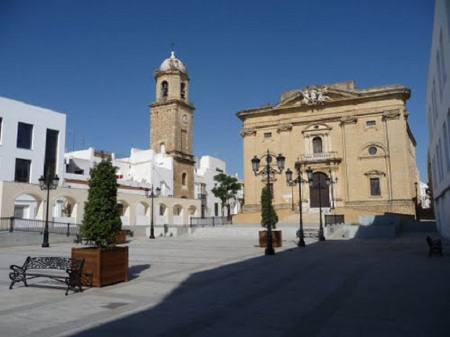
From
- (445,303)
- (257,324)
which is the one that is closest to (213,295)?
(257,324)

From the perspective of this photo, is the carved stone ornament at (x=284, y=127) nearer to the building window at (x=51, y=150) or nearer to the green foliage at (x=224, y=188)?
Answer: the green foliage at (x=224, y=188)

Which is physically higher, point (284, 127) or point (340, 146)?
point (284, 127)

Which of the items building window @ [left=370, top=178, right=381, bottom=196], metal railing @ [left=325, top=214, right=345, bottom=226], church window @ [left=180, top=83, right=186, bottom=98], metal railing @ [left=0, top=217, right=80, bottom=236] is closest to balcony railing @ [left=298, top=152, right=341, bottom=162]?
building window @ [left=370, top=178, right=381, bottom=196]

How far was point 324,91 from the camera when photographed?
140 feet

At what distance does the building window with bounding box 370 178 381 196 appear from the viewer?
39656 millimetres

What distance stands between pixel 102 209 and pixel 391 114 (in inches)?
1470

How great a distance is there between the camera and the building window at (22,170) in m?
30.5

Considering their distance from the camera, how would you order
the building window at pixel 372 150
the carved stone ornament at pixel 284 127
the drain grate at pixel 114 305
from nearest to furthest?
1. the drain grate at pixel 114 305
2. the building window at pixel 372 150
3. the carved stone ornament at pixel 284 127

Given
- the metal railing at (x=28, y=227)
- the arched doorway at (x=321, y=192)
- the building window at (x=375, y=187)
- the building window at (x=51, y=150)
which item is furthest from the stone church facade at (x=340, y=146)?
the building window at (x=51, y=150)

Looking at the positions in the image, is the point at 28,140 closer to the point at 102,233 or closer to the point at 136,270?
the point at 136,270

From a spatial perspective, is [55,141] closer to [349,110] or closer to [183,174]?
[183,174]

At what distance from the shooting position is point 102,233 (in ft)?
27.0

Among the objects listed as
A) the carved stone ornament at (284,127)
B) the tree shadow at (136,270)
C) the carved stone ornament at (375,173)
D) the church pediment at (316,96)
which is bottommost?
the tree shadow at (136,270)

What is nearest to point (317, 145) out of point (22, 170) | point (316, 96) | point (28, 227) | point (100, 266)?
point (316, 96)
